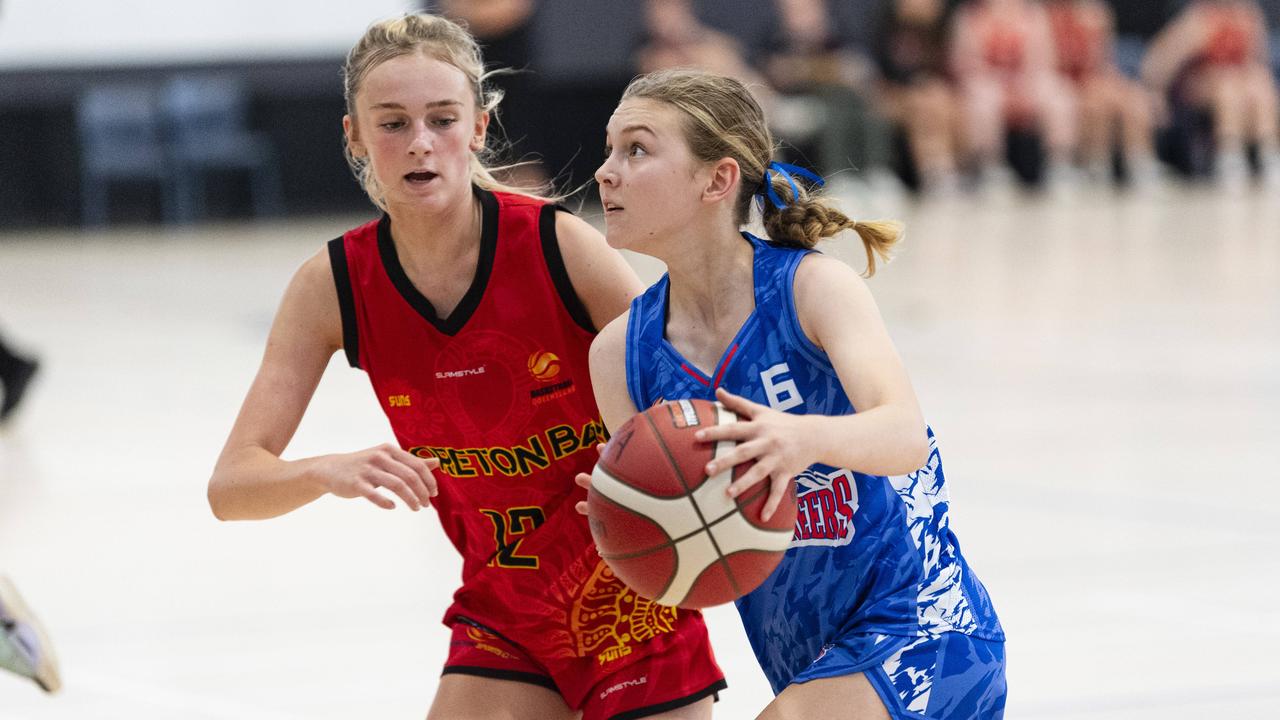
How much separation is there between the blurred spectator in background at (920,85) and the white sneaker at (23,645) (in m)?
14.2

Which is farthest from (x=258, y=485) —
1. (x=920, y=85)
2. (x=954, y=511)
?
(x=920, y=85)

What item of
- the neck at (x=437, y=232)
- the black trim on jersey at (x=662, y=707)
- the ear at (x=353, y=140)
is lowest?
the black trim on jersey at (x=662, y=707)

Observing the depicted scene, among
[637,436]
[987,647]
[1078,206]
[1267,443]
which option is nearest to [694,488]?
[637,436]

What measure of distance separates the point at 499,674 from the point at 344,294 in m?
0.69

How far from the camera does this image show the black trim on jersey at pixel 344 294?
116 inches

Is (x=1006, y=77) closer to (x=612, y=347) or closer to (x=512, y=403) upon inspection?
(x=512, y=403)

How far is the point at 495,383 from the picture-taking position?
293 centimetres

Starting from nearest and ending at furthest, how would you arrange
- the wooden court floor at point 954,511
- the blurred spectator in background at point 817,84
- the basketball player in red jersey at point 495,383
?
1. the basketball player in red jersey at point 495,383
2. the wooden court floor at point 954,511
3. the blurred spectator in background at point 817,84

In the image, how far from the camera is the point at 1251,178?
58.2ft

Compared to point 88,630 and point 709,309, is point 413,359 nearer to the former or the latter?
point 709,309

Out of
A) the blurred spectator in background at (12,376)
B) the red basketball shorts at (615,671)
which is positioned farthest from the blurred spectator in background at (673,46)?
the red basketball shorts at (615,671)

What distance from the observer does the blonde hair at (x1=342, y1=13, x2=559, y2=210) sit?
2867 mm

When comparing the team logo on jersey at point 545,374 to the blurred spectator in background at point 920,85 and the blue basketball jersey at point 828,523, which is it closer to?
the blue basketball jersey at point 828,523

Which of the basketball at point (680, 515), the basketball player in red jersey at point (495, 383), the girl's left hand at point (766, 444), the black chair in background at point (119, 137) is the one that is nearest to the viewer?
the girl's left hand at point (766, 444)
